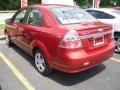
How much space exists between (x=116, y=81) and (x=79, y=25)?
1536 mm

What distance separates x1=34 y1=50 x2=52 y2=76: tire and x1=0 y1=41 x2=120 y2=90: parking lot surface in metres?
0.12

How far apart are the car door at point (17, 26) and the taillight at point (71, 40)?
2.14 meters

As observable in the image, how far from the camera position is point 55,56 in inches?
189

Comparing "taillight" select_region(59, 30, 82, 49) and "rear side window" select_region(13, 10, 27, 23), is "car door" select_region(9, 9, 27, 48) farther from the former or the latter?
"taillight" select_region(59, 30, 82, 49)

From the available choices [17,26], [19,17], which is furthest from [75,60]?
[19,17]

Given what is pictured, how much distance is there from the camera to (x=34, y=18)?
5754 mm

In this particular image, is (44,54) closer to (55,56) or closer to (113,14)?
(55,56)

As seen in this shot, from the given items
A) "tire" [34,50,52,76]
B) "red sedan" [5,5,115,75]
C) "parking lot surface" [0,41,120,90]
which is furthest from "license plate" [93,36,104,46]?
"tire" [34,50,52,76]

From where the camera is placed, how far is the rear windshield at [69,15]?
513 cm

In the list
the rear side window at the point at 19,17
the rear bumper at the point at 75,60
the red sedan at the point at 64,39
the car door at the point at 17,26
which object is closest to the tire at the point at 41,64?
the red sedan at the point at 64,39

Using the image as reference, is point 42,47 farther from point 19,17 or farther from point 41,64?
point 19,17

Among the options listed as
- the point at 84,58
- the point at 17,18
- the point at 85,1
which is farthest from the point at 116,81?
the point at 85,1

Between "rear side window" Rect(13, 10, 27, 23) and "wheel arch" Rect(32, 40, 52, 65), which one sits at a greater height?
"rear side window" Rect(13, 10, 27, 23)

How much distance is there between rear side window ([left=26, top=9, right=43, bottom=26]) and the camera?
5476mm
